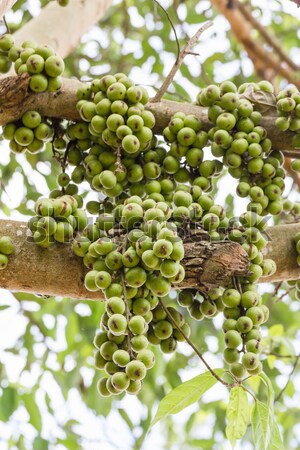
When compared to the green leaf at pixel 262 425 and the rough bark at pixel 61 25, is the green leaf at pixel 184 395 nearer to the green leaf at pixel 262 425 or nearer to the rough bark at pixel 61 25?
the green leaf at pixel 262 425

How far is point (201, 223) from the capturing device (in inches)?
56.9

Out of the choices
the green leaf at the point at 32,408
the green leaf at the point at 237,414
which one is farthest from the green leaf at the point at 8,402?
the green leaf at the point at 237,414

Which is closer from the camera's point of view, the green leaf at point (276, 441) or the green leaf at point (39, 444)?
the green leaf at point (276, 441)

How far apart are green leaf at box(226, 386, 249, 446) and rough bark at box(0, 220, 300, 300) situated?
241 millimetres

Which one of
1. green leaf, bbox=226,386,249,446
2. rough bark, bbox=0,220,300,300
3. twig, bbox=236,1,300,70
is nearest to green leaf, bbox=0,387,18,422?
rough bark, bbox=0,220,300,300

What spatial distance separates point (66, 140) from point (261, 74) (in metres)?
1.50

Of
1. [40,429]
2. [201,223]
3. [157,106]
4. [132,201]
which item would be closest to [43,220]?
[132,201]

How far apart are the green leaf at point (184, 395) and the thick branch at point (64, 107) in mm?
613

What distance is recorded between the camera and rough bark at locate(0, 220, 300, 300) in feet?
4.47

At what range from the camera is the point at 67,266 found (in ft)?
4.63

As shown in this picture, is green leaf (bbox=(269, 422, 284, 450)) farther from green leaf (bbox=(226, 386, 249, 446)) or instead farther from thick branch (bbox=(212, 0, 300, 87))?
→ thick branch (bbox=(212, 0, 300, 87))

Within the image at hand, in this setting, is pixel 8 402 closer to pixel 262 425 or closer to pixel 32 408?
pixel 32 408

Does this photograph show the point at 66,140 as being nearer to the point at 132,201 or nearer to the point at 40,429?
the point at 132,201

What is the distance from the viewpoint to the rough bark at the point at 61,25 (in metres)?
2.19
